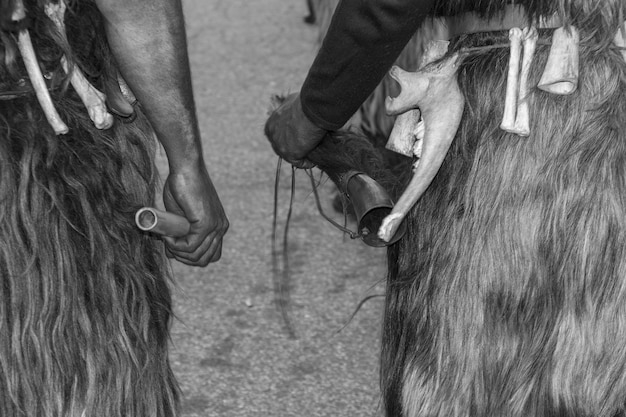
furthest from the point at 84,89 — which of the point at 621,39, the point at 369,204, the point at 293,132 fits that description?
the point at 621,39

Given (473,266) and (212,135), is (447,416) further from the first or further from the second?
(212,135)

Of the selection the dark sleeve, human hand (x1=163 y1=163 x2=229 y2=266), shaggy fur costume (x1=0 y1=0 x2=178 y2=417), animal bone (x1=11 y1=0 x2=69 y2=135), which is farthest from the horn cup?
animal bone (x1=11 y1=0 x2=69 y2=135)

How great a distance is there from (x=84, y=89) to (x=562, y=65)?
2.50ft

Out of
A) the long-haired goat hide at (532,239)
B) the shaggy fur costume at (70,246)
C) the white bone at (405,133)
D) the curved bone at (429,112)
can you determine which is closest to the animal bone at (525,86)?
the long-haired goat hide at (532,239)

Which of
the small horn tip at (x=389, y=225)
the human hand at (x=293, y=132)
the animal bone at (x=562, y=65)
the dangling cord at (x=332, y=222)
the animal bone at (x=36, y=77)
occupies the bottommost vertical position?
the dangling cord at (x=332, y=222)

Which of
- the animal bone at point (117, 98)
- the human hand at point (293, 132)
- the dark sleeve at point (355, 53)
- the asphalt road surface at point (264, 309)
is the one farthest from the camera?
the asphalt road surface at point (264, 309)

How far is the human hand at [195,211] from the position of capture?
1.84 m

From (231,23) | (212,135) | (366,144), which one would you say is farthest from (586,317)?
(231,23)

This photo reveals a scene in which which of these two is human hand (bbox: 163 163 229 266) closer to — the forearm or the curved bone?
the forearm

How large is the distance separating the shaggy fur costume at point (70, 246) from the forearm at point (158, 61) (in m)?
0.08

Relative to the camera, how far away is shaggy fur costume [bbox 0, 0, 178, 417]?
169cm

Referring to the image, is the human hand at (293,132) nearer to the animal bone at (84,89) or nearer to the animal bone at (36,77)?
the animal bone at (84,89)

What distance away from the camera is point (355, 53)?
1.68 meters

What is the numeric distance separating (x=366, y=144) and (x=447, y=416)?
21.9 inches
